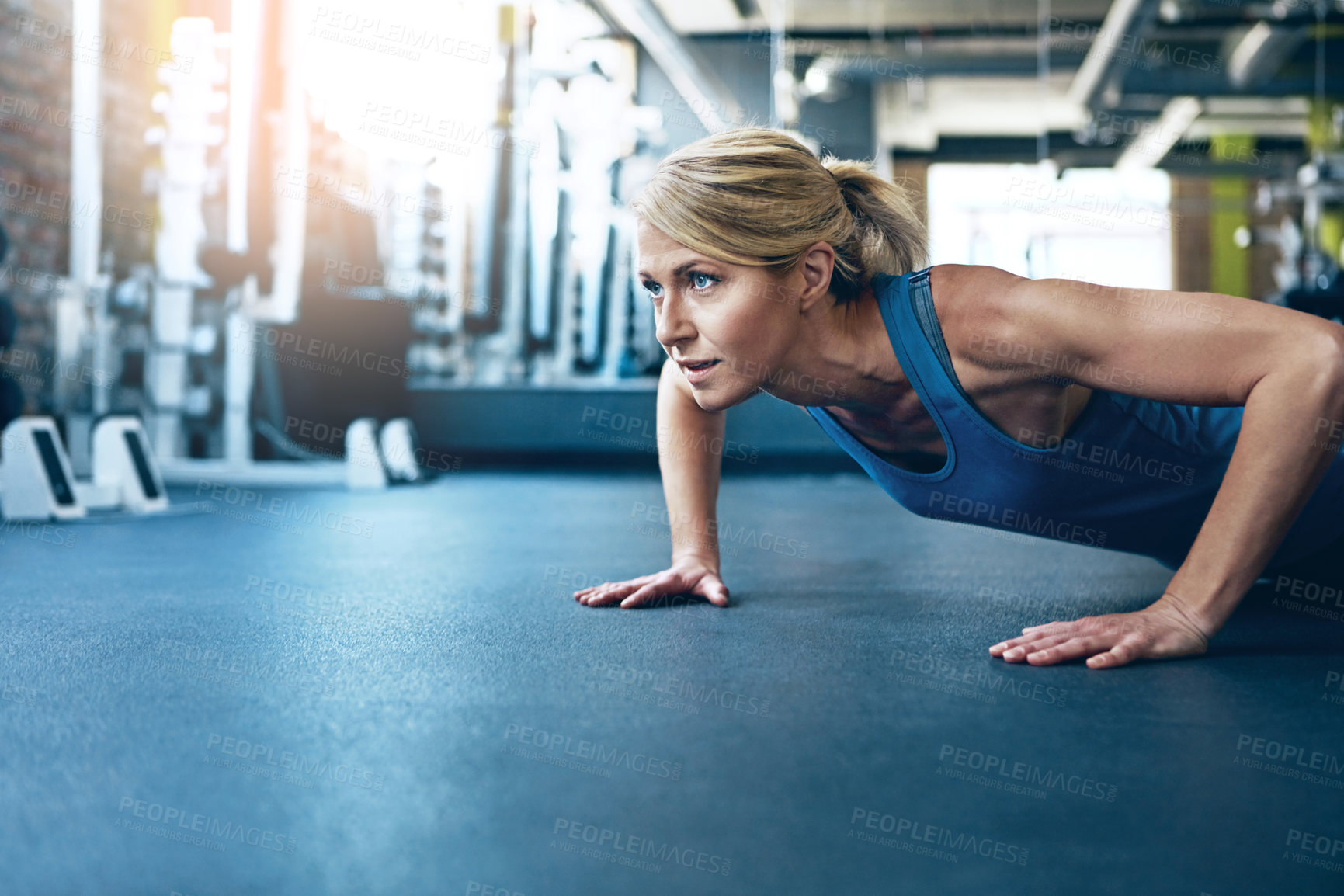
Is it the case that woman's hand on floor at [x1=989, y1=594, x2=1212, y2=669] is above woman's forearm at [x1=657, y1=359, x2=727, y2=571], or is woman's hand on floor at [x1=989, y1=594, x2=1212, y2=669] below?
below

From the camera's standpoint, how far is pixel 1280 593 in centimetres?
141

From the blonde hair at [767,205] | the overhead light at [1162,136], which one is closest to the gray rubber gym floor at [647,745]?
the blonde hair at [767,205]

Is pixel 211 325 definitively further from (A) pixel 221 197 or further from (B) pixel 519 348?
(B) pixel 519 348

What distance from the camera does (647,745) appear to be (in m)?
0.78

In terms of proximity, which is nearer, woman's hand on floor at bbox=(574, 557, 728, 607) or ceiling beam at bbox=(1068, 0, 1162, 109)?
woman's hand on floor at bbox=(574, 557, 728, 607)

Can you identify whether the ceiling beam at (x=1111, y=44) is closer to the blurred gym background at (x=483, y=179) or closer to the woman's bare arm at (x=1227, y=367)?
the blurred gym background at (x=483, y=179)

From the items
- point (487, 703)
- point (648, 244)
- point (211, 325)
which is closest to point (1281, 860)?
point (487, 703)

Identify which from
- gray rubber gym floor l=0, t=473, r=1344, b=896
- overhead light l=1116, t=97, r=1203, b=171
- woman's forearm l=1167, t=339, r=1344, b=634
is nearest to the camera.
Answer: gray rubber gym floor l=0, t=473, r=1344, b=896

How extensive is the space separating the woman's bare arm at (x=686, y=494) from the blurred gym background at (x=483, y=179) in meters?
1.56

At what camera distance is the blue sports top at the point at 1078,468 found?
1.06 meters

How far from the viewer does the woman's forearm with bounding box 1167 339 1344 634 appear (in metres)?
0.92

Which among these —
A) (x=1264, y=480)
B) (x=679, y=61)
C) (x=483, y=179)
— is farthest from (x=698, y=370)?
(x=679, y=61)

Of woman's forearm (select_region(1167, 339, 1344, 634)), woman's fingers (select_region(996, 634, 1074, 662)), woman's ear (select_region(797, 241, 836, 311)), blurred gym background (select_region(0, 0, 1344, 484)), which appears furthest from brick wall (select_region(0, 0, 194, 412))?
woman's forearm (select_region(1167, 339, 1344, 634))

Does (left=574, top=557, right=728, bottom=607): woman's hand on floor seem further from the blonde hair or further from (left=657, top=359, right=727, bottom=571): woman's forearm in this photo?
the blonde hair
